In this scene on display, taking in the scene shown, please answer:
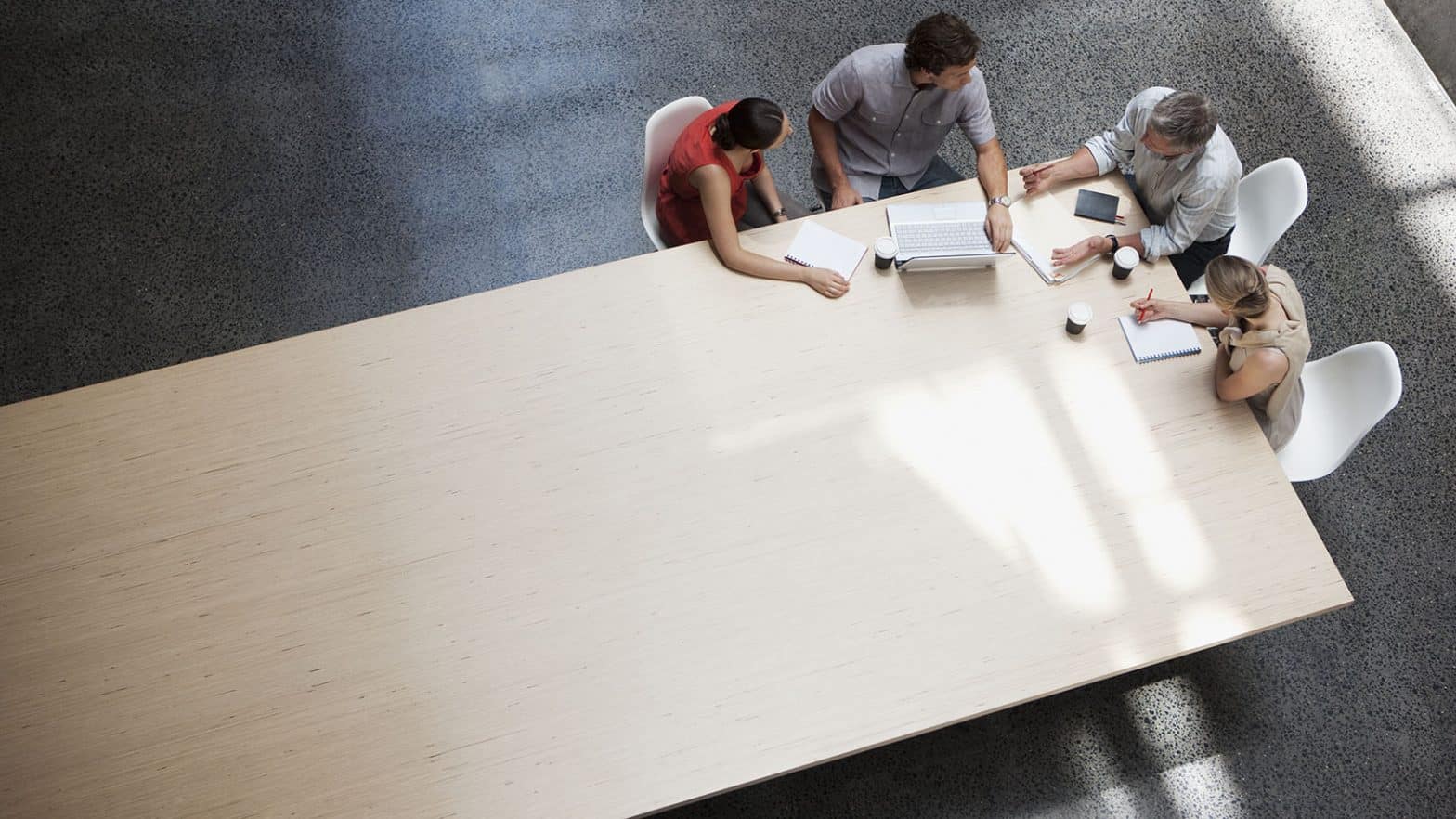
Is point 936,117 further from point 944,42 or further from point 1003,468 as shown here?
point 1003,468

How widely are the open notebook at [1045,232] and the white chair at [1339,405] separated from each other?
0.78 metres

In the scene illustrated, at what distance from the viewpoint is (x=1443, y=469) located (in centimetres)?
344

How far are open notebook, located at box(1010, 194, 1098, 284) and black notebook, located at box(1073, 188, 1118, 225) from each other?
0.12ft

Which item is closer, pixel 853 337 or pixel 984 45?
pixel 853 337

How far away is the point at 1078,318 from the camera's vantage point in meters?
2.62

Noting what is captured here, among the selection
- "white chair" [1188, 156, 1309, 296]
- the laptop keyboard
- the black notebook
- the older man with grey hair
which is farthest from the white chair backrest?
the laptop keyboard

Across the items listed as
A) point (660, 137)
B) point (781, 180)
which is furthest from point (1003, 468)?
point (781, 180)

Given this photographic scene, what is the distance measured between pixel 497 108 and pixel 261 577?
7.77ft

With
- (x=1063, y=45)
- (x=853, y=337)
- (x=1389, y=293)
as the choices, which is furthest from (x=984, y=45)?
(x=853, y=337)

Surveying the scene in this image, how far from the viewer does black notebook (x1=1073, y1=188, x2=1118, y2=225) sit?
2826 mm

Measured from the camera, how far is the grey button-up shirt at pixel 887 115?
3.01m

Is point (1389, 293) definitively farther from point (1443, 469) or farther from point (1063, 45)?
point (1063, 45)

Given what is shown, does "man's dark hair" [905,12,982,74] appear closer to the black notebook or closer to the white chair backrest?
the black notebook

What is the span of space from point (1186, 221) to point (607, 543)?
1.80 m
